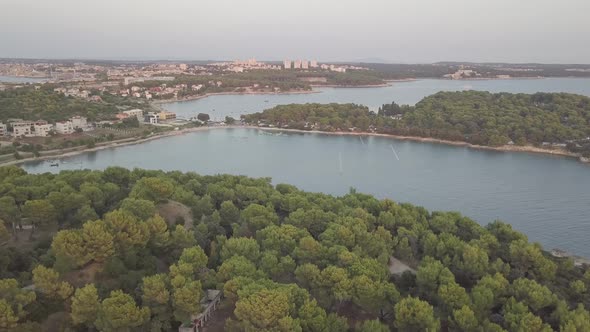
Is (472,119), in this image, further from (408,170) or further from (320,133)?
(408,170)

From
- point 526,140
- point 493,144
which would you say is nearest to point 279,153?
point 493,144

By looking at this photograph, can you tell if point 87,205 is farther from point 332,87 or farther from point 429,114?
point 332,87

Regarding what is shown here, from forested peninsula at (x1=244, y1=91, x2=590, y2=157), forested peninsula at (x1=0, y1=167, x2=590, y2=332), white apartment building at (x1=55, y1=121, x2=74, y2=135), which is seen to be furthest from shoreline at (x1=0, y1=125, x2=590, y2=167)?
forested peninsula at (x1=0, y1=167, x2=590, y2=332)

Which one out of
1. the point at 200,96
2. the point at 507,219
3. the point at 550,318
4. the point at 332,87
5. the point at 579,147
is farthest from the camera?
the point at 332,87

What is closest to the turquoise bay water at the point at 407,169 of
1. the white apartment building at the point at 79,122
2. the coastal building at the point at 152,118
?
the white apartment building at the point at 79,122

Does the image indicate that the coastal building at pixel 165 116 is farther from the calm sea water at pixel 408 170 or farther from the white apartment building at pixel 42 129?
the white apartment building at pixel 42 129

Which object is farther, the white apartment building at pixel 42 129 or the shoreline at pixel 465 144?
the white apartment building at pixel 42 129

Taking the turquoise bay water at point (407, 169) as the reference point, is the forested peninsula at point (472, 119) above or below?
above
